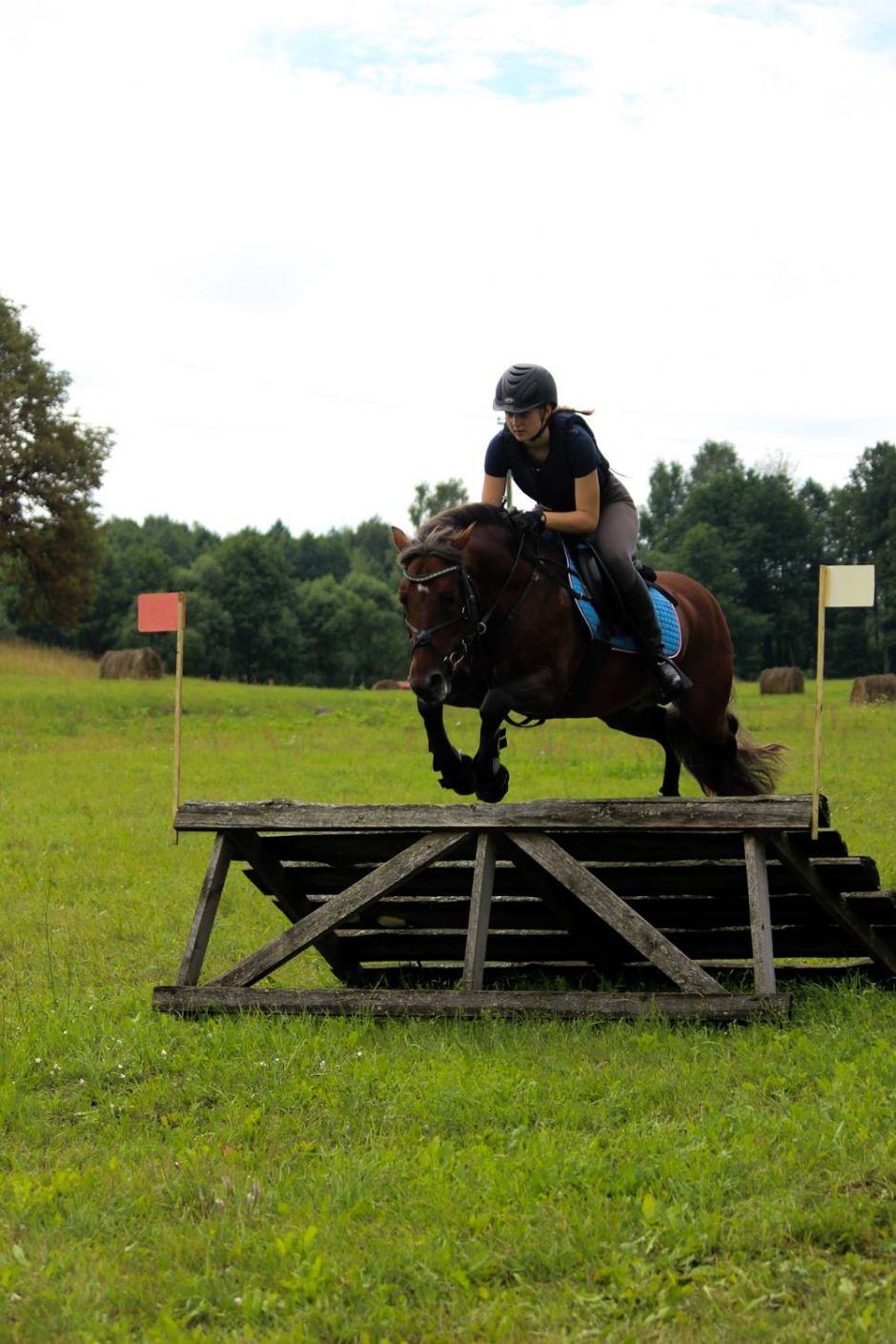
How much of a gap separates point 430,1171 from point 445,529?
10.3 feet

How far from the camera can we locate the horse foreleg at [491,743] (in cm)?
687

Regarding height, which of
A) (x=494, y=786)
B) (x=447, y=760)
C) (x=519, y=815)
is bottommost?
(x=519, y=815)

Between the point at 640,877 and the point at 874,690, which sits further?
the point at 874,690

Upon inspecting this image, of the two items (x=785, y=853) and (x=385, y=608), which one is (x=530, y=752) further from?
Result: (x=385, y=608)

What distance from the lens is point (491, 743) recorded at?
22.6ft

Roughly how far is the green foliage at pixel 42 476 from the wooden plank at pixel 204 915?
28258 millimetres

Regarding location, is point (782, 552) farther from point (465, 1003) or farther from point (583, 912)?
point (465, 1003)

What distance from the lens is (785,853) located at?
21.9 feet

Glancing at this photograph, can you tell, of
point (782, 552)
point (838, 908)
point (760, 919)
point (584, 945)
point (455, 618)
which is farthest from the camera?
point (782, 552)

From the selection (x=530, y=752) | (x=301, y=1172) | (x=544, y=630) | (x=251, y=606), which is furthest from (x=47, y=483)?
(x=251, y=606)

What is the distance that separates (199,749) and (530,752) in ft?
17.9

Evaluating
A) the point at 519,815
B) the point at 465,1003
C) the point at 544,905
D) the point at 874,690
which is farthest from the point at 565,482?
the point at 874,690

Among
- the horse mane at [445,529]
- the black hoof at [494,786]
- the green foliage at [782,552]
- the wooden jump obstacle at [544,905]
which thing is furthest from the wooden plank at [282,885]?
the green foliage at [782,552]

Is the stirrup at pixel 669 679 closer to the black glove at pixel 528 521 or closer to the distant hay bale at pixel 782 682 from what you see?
the black glove at pixel 528 521
